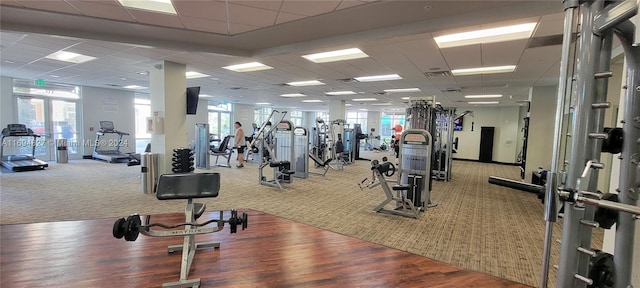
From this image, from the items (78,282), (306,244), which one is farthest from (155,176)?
(306,244)

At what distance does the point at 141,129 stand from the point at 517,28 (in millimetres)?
13142

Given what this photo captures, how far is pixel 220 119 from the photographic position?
1542 cm

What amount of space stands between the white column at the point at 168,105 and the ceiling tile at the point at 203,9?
99.6 inches

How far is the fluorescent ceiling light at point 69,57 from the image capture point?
18.4 feet

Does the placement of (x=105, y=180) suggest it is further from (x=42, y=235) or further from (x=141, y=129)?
(x=141, y=129)

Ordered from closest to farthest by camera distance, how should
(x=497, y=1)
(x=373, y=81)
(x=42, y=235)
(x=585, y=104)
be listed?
(x=585, y=104), (x=497, y=1), (x=42, y=235), (x=373, y=81)

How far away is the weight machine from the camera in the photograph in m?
1.20

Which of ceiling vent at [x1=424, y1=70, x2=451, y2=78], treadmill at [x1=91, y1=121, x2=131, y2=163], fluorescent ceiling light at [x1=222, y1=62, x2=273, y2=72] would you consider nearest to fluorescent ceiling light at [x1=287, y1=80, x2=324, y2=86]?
fluorescent ceiling light at [x1=222, y1=62, x2=273, y2=72]

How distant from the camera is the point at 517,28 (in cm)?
356

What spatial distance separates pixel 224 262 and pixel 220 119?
1353 centimetres

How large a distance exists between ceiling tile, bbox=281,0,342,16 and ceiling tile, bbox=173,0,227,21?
748 millimetres

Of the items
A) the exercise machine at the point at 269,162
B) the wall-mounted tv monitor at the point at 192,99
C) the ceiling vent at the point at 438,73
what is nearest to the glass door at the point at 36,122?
the wall-mounted tv monitor at the point at 192,99

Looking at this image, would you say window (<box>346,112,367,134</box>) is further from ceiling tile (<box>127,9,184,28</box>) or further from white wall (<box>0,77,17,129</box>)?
ceiling tile (<box>127,9,184,28</box>)

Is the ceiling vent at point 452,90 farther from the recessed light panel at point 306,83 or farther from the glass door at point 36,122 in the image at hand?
the glass door at point 36,122
